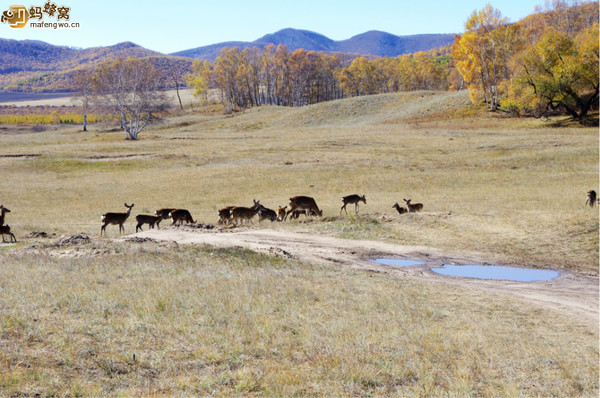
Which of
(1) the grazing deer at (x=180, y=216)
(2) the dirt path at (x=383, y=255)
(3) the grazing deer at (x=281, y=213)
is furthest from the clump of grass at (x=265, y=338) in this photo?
(3) the grazing deer at (x=281, y=213)

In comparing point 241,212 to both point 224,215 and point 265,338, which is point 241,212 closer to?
point 224,215

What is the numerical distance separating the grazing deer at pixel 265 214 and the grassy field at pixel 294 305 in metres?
2.08

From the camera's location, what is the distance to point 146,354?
26.6 feet

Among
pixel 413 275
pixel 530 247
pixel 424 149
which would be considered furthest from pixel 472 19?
pixel 413 275

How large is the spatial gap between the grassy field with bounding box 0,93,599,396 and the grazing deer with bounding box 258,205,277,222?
2.08m

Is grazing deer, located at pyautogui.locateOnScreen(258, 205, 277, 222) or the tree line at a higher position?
the tree line

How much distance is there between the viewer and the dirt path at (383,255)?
48.5 feet

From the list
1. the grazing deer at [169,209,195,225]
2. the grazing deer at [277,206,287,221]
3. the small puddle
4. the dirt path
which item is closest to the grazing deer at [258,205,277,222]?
the grazing deer at [277,206,287,221]

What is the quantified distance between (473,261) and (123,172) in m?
35.3

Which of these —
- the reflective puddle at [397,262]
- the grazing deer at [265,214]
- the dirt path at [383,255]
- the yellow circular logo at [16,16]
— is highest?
the yellow circular logo at [16,16]

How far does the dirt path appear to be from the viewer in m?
14.8

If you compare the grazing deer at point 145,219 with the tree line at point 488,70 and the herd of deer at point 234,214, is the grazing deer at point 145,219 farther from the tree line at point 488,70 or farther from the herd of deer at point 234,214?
the tree line at point 488,70

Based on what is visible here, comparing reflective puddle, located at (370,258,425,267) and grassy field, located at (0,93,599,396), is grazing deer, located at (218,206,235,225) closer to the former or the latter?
grassy field, located at (0,93,599,396)

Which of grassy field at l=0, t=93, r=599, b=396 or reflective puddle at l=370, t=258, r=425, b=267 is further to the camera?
Result: reflective puddle at l=370, t=258, r=425, b=267
